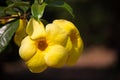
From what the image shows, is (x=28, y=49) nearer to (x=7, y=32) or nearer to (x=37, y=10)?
(x=37, y=10)

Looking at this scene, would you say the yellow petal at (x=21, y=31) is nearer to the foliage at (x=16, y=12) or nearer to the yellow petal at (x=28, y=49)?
the foliage at (x=16, y=12)

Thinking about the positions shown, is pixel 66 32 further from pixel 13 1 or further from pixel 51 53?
pixel 13 1

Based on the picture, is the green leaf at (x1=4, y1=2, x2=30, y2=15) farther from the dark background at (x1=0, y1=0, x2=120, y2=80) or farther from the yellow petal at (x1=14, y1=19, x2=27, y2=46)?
the dark background at (x1=0, y1=0, x2=120, y2=80)

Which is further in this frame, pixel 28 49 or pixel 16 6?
pixel 16 6

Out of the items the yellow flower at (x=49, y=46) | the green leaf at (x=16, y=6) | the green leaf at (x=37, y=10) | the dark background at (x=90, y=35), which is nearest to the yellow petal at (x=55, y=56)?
the yellow flower at (x=49, y=46)

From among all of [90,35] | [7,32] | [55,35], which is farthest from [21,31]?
[90,35]
